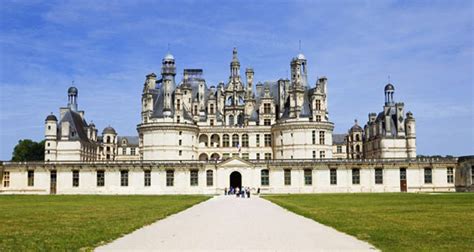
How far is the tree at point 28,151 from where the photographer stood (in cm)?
11044

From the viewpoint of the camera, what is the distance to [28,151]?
4395 inches

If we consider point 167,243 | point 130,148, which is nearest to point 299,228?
point 167,243

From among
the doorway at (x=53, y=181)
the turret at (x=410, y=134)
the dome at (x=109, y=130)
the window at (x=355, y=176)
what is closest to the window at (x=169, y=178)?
the doorway at (x=53, y=181)

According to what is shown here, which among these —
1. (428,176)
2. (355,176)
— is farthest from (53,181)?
(428,176)

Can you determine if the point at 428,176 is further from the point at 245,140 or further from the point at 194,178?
the point at 194,178

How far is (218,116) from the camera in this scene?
284 ft

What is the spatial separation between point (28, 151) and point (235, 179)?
54.3 metres

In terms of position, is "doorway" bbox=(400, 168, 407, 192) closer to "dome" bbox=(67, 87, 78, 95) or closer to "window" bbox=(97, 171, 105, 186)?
"window" bbox=(97, 171, 105, 186)

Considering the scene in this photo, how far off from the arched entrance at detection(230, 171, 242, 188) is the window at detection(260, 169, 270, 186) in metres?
2.96

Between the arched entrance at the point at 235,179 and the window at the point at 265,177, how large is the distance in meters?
2.96

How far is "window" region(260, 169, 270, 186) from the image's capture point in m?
71.8

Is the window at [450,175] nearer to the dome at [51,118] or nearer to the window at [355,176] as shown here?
the window at [355,176]

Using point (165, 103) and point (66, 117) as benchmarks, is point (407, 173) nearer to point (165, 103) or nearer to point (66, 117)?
point (165, 103)

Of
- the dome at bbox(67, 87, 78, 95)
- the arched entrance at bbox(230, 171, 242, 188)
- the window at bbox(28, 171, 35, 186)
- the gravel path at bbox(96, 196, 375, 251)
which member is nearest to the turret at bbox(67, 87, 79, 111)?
the dome at bbox(67, 87, 78, 95)
